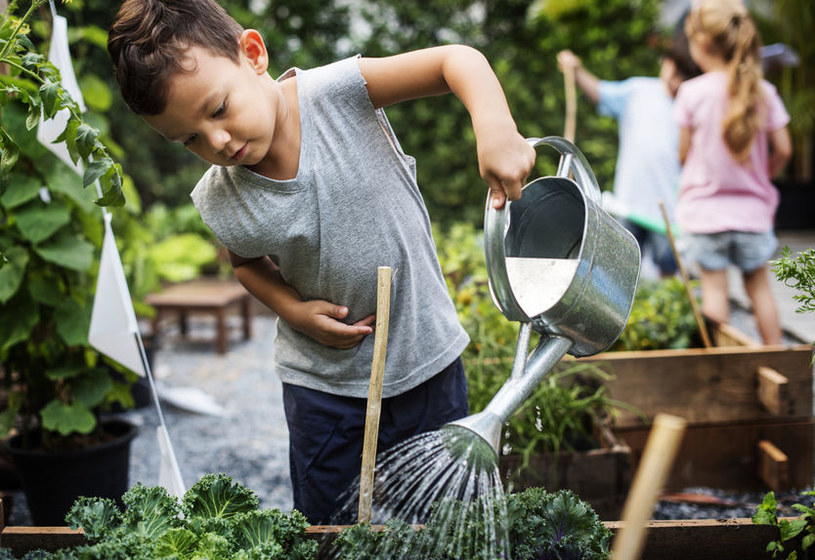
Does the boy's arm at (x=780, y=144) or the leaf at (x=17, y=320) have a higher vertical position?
the boy's arm at (x=780, y=144)

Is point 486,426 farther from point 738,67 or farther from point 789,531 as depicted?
point 738,67

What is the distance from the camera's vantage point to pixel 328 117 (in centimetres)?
141

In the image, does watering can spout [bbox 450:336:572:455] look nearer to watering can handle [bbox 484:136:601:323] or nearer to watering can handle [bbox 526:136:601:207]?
watering can handle [bbox 484:136:601:323]

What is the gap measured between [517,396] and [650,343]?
200 cm

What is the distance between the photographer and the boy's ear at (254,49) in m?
1.29

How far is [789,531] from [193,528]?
1.00 metres

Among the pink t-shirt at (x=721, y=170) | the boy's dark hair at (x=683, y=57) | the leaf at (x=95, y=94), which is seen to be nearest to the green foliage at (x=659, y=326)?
the pink t-shirt at (x=721, y=170)

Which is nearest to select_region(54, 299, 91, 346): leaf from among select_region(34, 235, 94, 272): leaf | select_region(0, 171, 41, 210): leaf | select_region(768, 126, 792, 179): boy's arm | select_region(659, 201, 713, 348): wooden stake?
select_region(34, 235, 94, 272): leaf

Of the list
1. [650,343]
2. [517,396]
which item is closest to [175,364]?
[650,343]

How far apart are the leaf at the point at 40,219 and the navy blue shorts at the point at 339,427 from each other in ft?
3.33

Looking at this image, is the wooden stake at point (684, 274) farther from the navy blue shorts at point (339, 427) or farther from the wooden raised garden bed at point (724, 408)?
the navy blue shorts at point (339, 427)

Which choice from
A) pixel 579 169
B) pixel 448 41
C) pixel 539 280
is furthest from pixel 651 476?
pixel 448 41

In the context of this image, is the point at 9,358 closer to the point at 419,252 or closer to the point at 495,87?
the point at 419,252

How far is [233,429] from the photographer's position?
3.39 m
